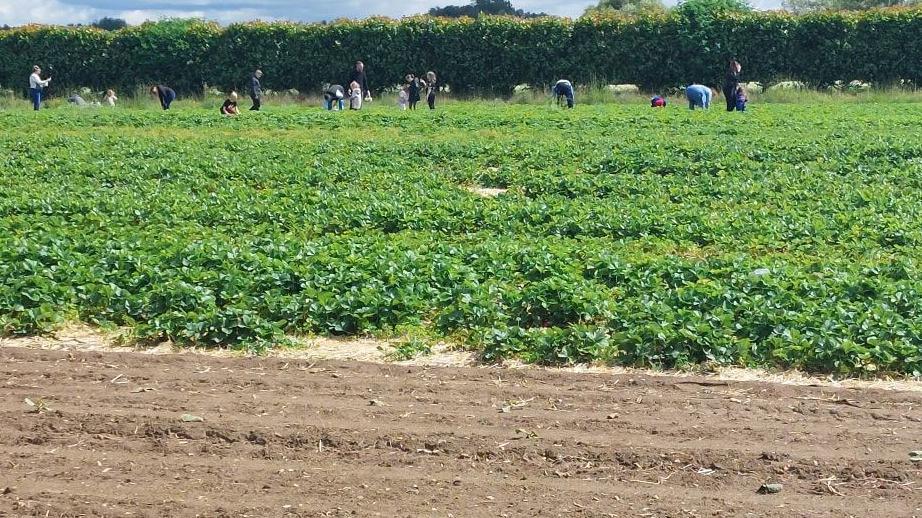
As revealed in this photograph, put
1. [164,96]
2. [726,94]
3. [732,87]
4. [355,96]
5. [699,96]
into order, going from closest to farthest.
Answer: [732,87]
[726,94]
[699,96]
[355,96]
[164,96]

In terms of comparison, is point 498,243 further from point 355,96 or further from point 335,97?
point 335,97

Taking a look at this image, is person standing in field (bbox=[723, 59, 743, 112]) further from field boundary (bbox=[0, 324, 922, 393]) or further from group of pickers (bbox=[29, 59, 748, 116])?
field boundary (bbox=[0, 324, 922, 393])

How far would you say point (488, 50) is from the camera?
41031 mm

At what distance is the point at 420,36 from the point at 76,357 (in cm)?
3460

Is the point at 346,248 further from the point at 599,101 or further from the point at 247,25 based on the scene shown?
the point at 247,25

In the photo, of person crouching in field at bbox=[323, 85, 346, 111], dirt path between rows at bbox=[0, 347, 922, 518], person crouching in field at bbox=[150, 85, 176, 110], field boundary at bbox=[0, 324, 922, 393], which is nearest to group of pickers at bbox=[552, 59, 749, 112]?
person crouching in field at bbox=[323, 85, 346, 111]

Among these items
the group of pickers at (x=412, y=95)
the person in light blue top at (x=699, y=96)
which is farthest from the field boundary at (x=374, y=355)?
the person in light blue top at (x=699, y=96)

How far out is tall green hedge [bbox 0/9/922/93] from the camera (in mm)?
38938

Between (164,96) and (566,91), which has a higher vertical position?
(566,91)

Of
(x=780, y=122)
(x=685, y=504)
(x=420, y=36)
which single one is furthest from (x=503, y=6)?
(x=685, y=504)

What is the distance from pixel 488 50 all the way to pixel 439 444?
36166mm

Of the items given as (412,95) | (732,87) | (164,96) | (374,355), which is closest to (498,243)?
(374,355)

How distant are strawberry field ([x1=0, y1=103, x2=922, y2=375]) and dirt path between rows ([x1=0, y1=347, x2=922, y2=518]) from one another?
808 millimetres

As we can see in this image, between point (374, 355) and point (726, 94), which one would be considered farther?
point (726, 94)
